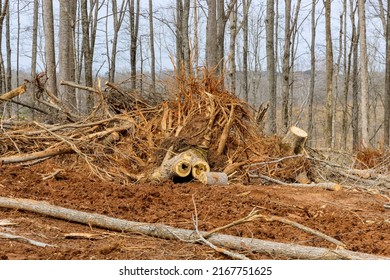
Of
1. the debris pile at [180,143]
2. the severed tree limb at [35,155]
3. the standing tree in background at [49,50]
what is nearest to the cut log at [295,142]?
the debris pile at [180,143]

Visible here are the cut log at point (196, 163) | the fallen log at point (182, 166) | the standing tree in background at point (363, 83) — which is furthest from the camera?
the standing tree in background at point (363, 83)

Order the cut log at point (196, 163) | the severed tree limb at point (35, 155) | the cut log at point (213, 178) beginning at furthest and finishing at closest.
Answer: the severed tree limb at point (35, 155) → the cut log at point (196, 163) → the cut log at point (213, 178)

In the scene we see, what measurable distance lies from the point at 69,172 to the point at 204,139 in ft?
6.23

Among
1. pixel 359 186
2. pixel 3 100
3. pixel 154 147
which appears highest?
pixel 3 100

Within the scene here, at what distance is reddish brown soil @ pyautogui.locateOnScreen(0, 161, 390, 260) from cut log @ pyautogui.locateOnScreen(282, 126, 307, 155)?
1319 millimetres

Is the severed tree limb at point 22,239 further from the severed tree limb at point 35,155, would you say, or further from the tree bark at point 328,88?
the tree bark at point 328,88

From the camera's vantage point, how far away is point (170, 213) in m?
4.50

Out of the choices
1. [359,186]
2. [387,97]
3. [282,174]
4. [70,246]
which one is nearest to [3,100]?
[282,174]

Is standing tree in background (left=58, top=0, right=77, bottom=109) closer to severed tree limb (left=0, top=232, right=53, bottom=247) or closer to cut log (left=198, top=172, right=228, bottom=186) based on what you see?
cut log (left=198, top=172, right=228, bottom=186)

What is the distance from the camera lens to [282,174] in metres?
7.46

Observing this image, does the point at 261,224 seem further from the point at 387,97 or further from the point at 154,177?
the point at 387,97

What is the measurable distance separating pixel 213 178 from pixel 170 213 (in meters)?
1.84

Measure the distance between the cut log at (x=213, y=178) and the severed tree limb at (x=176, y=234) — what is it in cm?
230

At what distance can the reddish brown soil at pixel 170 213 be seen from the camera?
11.4 feet
